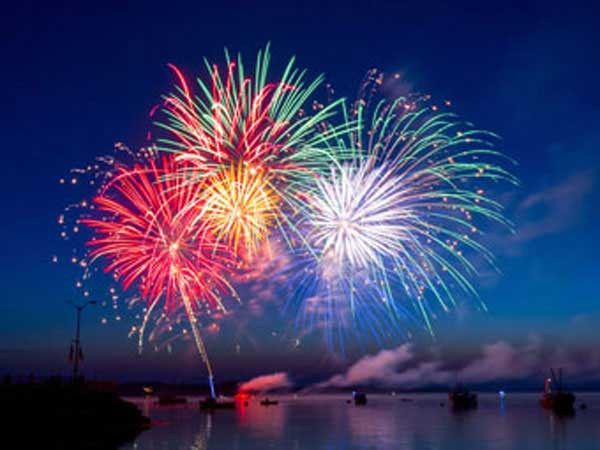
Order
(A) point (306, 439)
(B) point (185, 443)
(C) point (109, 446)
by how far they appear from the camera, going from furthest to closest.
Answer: (A) point (306, 439) → (B) point (185, 443) → (C) point (109, 446)

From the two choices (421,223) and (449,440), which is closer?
(421,223)

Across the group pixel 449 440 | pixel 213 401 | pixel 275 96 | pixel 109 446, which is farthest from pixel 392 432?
pixel 213 401

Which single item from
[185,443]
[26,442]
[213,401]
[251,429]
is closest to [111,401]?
[185,443]

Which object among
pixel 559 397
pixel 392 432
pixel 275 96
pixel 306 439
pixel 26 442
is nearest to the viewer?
pixel 275 96

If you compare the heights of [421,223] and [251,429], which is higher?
[421,223]

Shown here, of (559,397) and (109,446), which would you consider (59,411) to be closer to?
(109,446)

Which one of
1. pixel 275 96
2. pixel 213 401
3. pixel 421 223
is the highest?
pixel 275 96
